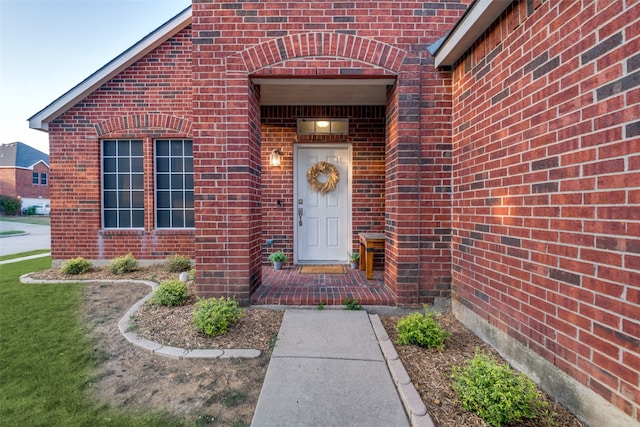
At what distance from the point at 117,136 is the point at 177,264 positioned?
9.46 ft

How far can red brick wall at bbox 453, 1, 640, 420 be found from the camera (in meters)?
1.55

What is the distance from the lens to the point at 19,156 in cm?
2631

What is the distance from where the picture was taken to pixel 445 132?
3480 mm

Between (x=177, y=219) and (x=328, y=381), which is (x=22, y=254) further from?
(x=328, y=381)

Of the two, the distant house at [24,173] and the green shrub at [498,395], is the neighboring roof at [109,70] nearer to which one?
the green shrub at [498,395]

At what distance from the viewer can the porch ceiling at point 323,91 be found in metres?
3.71

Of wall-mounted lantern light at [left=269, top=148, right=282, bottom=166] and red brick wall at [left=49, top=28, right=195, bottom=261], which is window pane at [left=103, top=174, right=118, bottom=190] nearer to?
red brick wall at [left=49, top=28, right=195, bottom=261]

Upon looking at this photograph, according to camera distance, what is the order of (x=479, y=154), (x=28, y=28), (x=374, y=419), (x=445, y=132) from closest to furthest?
(x=374, y=419)
(x=479, y=154)
(x=445, y=132)
(x=28, y=28)

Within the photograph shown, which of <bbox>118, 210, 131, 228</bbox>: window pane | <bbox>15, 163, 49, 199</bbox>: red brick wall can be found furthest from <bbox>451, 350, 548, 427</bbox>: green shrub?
<bbox>15, 163, 49, 199</bbox>: red brick wall

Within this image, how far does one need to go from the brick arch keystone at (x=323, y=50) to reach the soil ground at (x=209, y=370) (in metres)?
3.02

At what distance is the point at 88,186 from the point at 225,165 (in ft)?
13.8

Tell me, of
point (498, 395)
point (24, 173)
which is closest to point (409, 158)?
point (498, 395)

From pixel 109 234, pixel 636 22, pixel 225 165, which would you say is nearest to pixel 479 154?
pixel 636 22

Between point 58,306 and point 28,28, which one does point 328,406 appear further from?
point 28,28
